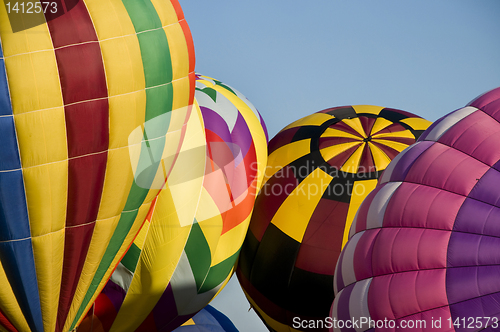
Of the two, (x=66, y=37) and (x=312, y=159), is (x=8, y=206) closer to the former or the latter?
(x=66, y=37)

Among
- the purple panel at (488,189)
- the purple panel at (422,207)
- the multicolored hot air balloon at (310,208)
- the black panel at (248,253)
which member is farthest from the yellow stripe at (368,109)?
the purple panel at (488,189)

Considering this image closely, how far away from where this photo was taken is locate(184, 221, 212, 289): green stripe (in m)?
4.79

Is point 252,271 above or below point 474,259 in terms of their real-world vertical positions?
below

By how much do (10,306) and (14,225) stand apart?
59 cm

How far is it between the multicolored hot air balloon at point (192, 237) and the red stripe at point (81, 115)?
0.74 m

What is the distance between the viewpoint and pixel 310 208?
4.97m

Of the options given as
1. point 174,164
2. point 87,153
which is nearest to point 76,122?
point 87,153

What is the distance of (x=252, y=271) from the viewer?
5.23 metres

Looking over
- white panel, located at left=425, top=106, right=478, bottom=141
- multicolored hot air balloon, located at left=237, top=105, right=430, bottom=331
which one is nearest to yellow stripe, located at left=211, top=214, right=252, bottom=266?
multicolored hot air balloon, located at left=237, top=105, right=430, bottom=331

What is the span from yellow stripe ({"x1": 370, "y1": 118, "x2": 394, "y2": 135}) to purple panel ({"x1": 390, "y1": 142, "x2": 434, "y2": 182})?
115 cm

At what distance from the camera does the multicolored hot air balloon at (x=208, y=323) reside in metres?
5.85

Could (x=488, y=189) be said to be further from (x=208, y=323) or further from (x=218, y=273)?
(x=208, y=323)

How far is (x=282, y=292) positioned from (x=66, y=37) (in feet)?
8.55

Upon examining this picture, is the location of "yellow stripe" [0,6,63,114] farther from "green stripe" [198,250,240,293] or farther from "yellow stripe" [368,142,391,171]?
"yellow stripe" [368,142,391,171]
